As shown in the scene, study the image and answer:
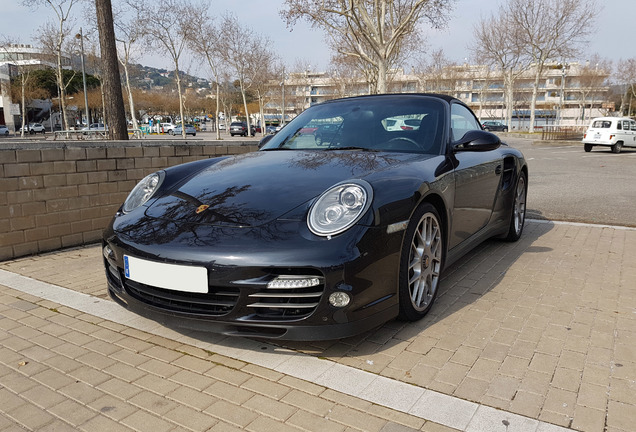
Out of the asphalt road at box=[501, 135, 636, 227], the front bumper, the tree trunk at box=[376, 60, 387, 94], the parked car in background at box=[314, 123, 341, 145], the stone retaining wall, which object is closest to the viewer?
the front bumper

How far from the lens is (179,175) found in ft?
10.8

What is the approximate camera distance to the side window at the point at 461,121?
362cm

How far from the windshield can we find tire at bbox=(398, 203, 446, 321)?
605 millimetres

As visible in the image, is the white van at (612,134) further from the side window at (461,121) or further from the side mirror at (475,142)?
the side mirror at (475,142)

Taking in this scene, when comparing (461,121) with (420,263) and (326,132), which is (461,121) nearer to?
(326,132)

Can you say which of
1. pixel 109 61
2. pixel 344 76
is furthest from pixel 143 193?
pixel 344 76

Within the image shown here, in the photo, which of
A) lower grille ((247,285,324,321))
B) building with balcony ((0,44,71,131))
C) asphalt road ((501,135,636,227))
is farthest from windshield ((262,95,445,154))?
building with balcony ((0,44,71,131))

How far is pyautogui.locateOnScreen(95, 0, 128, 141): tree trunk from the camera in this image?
273 inches

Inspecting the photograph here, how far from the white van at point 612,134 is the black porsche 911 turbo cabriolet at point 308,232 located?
21.7 m

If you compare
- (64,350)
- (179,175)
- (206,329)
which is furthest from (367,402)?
(179,175)

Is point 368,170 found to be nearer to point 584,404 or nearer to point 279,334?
point 279,334

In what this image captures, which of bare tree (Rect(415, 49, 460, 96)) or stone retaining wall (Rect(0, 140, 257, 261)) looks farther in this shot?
bare tree (Rect(415, 49, 460, 96))

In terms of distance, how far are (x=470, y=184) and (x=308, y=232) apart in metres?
1.78

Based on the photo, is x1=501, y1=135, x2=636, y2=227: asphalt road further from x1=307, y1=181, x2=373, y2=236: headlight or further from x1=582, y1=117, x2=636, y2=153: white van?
x1=582, y1=117, x2=636, y2=153: white van
